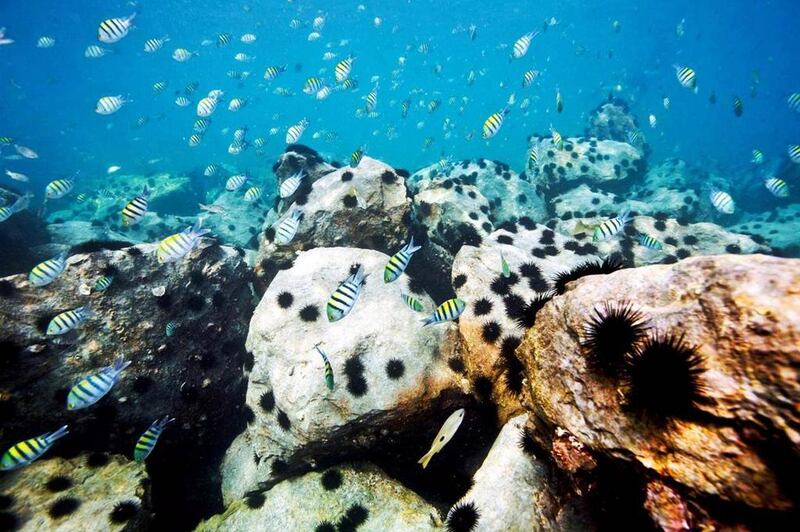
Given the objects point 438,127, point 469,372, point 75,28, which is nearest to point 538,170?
point 469,372

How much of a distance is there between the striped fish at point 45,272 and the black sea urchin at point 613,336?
9117 mm

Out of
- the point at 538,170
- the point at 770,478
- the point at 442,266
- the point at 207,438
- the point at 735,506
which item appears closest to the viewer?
the point at 770,478

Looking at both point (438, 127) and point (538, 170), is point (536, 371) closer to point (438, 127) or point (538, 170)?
point (538, 170)

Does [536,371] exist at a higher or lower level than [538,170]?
lower

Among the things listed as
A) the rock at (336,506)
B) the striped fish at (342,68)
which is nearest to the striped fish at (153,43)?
the striped fish at (342,68)

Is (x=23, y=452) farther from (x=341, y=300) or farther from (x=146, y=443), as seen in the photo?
(x=341, y=300)

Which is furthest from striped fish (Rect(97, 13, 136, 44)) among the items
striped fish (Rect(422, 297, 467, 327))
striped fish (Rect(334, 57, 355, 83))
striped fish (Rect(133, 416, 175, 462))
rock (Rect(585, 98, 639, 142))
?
rock (Rect(585, 98, 639, 142))

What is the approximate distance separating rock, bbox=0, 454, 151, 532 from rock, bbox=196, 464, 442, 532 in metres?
1.61

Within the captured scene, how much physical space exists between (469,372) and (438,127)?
104 m

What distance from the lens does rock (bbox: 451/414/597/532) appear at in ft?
13.0

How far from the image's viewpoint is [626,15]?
375 ft

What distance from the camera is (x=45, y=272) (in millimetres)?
6555

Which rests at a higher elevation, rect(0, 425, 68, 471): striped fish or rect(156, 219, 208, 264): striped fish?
rect(156, 219, 208, 264): striped fish

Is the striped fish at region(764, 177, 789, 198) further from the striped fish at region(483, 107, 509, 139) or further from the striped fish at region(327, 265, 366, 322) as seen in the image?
the striped fish at region(327, 265, 366, 322)
